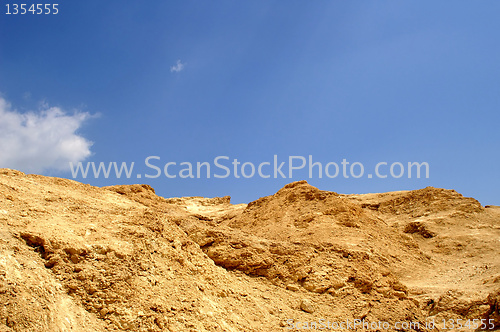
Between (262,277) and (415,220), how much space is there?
15.2 metres

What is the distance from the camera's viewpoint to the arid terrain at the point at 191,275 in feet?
17.7

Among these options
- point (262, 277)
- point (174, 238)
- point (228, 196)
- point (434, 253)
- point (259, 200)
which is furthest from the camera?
point (228, 196)

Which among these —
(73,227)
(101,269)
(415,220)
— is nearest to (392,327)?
(101,269)

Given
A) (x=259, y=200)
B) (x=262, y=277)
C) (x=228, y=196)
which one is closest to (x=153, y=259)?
(x=262, y=277)

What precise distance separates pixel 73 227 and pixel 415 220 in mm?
18929

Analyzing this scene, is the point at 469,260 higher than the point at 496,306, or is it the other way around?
the point at 469,260

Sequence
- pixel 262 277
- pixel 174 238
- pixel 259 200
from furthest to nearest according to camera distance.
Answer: pixel 259 200, pixel 262 277, pixel 174 238

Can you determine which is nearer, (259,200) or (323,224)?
(323,224)

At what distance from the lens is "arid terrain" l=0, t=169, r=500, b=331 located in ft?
17.7

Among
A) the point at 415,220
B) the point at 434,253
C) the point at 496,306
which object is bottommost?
the point at 496,306

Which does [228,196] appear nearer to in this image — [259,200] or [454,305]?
[259,200]

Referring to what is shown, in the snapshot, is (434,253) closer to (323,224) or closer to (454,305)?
(323,224)

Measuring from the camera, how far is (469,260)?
15.3m

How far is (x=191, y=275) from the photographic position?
720cm
